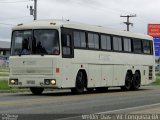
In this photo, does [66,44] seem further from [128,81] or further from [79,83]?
[128,81]

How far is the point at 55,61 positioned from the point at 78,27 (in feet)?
9.38

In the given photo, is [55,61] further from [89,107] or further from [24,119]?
[24,119]

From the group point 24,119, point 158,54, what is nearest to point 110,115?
point 24,119

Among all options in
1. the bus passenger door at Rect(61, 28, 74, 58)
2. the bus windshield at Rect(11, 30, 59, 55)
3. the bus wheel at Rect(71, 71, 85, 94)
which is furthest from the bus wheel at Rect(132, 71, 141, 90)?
the bus windshield at Rect(11, 30, 59, 55)

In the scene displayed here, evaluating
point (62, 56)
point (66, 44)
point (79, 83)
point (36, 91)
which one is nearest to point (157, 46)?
point (79, 83)

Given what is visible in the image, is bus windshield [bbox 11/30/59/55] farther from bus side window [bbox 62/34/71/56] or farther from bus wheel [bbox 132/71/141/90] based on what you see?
bus wheel [bbox 132/71/141/90]

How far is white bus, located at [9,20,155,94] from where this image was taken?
82.8 feet

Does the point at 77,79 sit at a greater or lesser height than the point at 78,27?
lesser

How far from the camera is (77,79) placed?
26.6 metres

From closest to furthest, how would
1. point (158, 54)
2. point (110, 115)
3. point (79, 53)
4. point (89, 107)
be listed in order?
point (110, 115) < point (89, 107) < point (79, 53) < point (158, 54)

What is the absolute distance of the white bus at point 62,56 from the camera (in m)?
25.2

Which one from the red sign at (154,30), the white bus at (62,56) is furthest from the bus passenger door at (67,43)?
the red sign at (154,30)

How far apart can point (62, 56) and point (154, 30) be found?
44626 millimetres

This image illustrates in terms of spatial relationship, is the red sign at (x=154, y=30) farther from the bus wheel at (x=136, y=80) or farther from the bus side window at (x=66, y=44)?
the bus side window at (x=66, y=44)
